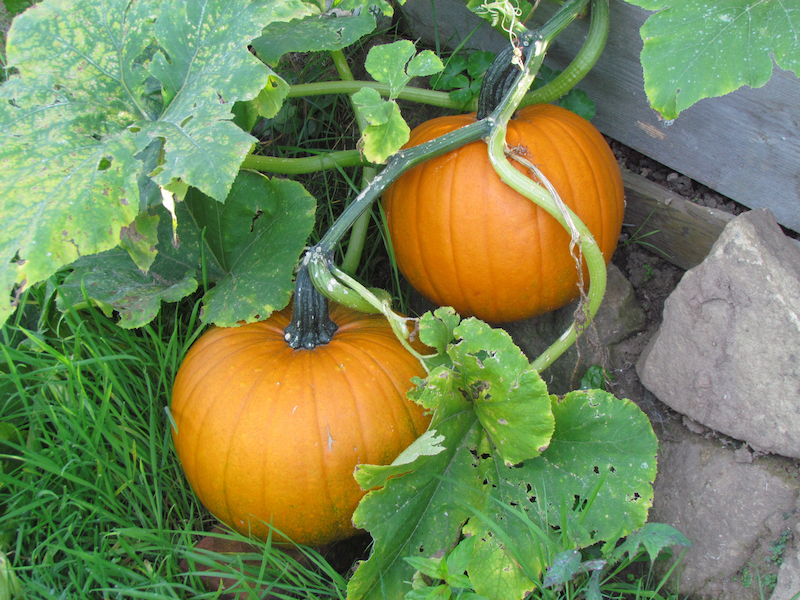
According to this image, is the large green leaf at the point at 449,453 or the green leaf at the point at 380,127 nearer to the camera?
the large green leaf at the point at 449,453

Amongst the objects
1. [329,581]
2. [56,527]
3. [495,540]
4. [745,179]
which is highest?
[745,179]

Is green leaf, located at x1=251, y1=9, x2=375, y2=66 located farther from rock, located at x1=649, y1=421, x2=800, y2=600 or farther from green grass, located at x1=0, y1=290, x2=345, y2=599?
rock, located at x1=649, y1=421, x2=800, y2=600

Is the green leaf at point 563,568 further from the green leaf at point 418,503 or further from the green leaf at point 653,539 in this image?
the green leaf at point 418,503

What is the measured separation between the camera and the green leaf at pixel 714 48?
1291mm

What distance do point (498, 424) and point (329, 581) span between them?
637 mm

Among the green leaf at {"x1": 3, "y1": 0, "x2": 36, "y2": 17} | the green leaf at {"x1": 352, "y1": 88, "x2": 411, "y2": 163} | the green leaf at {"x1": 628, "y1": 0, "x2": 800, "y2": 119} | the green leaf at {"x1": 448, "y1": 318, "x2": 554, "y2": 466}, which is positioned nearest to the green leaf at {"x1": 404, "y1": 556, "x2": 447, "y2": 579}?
the green leaf at {"x1": 448, "y1": 318, "x2": 554, "y2": 466}

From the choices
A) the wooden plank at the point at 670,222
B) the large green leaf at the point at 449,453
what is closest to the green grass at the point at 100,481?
the large green leaf at the point at 449,453

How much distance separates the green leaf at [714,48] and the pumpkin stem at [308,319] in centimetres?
88

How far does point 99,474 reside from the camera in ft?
5.26

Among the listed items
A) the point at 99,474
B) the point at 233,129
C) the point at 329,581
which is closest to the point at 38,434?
the point at 99,474

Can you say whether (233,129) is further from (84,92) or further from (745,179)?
(745,179)

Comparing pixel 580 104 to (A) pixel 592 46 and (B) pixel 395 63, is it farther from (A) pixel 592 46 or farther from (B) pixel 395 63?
(B) pixel 395 63

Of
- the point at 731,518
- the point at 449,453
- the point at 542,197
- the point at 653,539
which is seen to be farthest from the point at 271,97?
the point at 731,518

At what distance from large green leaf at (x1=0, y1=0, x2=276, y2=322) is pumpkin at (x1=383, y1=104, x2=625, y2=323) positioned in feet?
1.74
